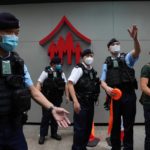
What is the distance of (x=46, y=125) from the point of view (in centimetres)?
729

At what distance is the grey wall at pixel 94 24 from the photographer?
28.9 feet

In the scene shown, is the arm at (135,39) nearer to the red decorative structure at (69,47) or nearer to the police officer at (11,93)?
the police officer at (11,93)

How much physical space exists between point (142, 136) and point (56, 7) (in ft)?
12.0

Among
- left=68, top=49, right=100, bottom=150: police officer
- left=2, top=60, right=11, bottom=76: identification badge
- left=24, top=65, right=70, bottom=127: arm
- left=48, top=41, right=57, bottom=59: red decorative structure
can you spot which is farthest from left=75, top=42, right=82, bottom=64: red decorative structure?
left=2, top=60, right=11, bottom=76: identification badge

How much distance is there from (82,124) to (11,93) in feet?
8.91

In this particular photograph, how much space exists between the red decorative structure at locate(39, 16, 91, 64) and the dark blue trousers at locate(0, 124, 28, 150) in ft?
18.3

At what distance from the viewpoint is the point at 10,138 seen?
3.20m

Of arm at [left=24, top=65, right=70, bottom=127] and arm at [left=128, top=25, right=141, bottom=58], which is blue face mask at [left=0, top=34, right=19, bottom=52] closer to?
arm at [left=24, top=65, right=70, bottom=127]

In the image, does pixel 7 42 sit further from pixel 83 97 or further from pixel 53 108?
pixel 83 97

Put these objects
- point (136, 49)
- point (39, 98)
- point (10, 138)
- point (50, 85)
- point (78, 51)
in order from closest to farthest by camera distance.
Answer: point (10, 138) < point (39, 98) < point (136, 49) < point (50, 85) < point (78, 51)

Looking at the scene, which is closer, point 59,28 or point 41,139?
point 41,139

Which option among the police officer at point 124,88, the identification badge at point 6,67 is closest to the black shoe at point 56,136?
the police officer at point 124,88

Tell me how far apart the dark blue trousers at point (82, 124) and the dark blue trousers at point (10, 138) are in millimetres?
2523

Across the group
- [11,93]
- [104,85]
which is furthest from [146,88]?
[11,93]
